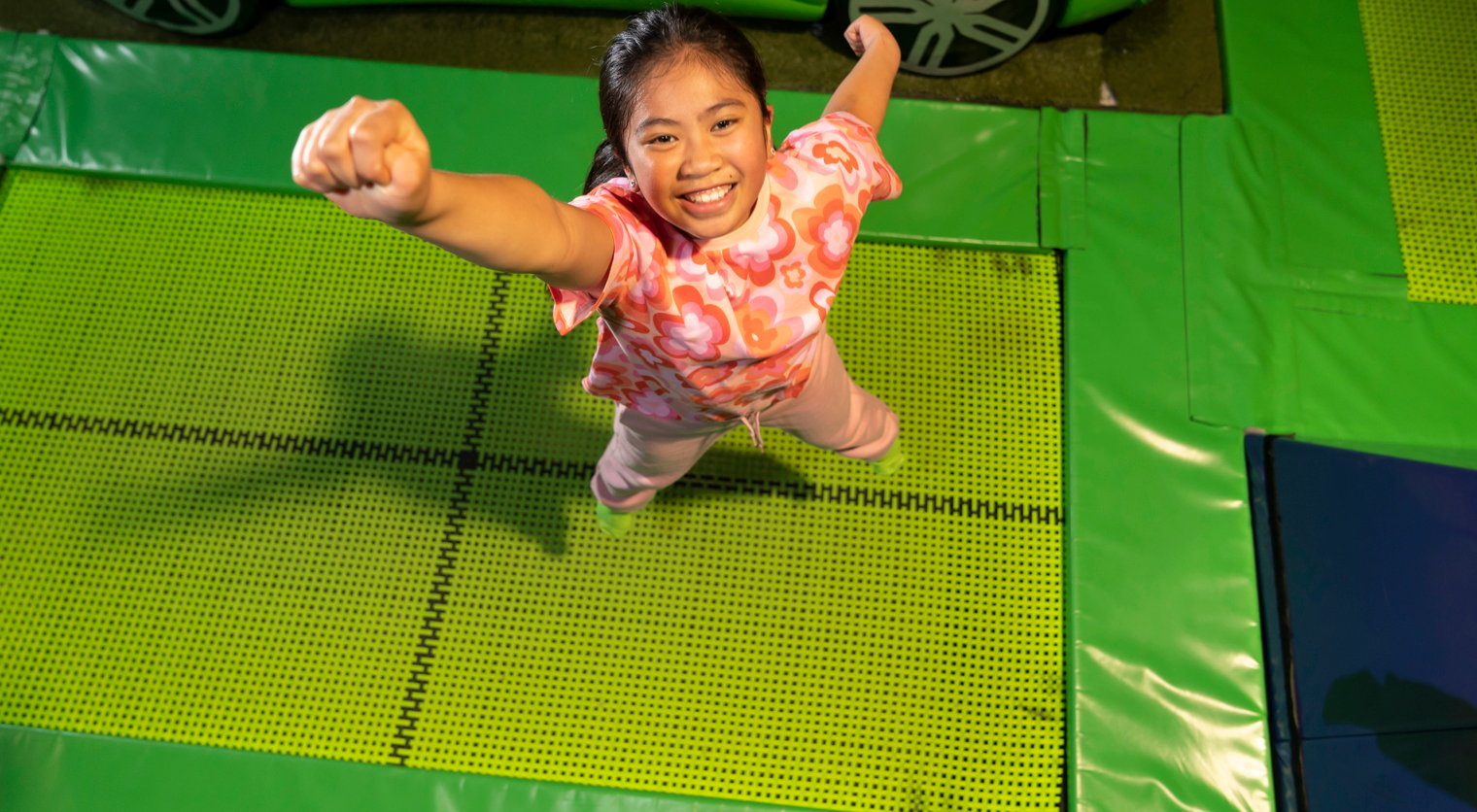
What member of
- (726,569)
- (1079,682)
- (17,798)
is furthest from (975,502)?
(17,798)

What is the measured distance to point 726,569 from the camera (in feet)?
6.95

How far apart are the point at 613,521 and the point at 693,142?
1.28 m

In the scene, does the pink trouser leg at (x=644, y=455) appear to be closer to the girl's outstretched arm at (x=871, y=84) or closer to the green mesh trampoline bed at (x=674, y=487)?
the green mesh trampoline bed at (x=674, y=487)

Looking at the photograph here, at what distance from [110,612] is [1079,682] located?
92.9 inches

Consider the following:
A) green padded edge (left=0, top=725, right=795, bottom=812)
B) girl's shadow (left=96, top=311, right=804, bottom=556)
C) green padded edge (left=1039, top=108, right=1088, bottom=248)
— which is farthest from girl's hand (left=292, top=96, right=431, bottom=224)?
green padded edge (left=1039, top=108, right=1088, bottom=248)

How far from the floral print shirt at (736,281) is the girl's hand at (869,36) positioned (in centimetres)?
23

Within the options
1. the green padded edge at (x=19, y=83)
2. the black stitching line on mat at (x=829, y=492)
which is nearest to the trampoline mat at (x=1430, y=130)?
the black stitching line on mat at (x=829, y=492)

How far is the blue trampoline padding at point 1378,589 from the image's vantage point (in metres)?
1.88

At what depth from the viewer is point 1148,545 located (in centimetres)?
210

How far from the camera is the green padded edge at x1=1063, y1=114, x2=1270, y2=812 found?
77.0 inches

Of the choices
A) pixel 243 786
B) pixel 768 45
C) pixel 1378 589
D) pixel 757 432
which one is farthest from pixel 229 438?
pixel 1378 589

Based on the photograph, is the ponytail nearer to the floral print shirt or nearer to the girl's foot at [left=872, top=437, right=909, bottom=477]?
the floral print shirt

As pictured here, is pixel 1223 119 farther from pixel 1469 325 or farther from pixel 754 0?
pixel 754 0

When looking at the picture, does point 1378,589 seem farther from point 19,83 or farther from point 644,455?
point 19,83
